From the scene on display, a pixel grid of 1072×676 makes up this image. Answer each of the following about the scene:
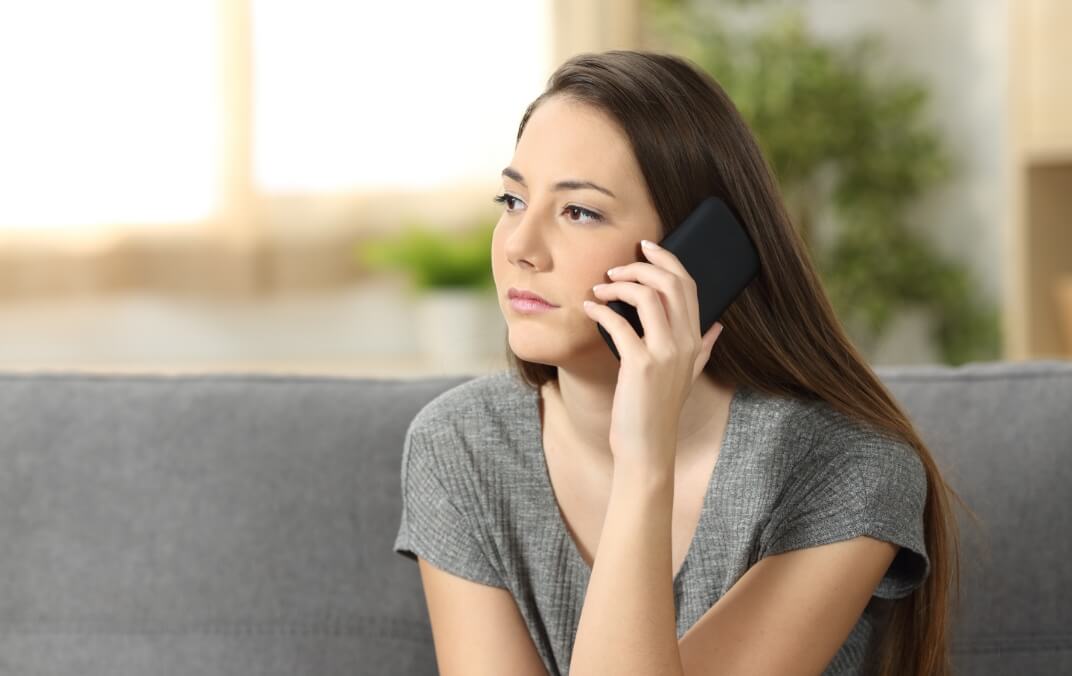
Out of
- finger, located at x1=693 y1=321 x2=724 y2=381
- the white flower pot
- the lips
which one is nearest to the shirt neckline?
finger, located at x1=693 y1=321 x2=724 y2=381

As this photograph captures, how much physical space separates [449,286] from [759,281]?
1934 mm

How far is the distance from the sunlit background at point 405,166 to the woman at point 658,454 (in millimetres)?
1448

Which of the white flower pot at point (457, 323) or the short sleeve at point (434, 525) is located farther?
the white flower pot at point (457, 323)

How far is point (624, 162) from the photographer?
1013 mm

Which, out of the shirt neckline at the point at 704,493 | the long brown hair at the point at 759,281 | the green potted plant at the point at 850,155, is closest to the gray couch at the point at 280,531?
the long brown hair at the point at 759,281

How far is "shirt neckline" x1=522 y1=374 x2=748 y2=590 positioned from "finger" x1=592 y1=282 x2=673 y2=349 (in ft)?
0.64

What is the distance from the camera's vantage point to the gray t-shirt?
1079 mm

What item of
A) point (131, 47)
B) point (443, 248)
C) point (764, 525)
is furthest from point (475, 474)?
point (131, 47)

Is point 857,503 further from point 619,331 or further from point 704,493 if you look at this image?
point 619,331

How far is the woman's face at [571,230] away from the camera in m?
1.00

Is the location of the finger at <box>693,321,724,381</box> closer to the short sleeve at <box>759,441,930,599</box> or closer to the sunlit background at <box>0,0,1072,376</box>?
the short sleeve at <box>759,441,930,599</box>

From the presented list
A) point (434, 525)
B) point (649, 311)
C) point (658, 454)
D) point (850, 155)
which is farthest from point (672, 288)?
point (850, 155)

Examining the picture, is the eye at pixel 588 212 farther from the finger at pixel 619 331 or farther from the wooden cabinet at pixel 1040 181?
the wooden cabinet at pixel 1040 181

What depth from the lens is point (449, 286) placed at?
9.79 feet
